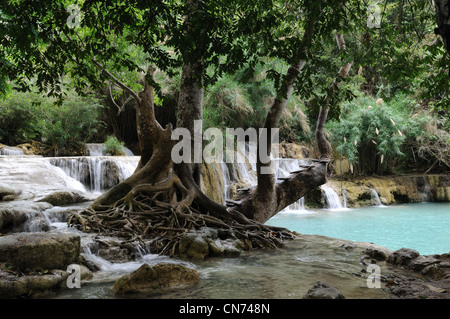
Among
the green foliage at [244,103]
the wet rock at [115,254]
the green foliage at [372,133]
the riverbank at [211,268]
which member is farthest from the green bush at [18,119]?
the green foliage at [372,133]

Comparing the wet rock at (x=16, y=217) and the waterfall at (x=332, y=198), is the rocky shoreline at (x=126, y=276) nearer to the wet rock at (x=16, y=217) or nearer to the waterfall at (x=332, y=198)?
the wet rock at (x=16, y=217)

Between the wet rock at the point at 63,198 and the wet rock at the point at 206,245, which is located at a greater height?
the wet rock at the point at 63,198

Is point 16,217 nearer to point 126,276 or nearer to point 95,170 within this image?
point 126,276

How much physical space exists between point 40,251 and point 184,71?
485cm

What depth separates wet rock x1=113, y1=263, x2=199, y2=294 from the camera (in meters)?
3.95

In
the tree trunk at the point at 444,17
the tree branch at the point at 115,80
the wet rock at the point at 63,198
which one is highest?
the tree branch at the point at 115,80

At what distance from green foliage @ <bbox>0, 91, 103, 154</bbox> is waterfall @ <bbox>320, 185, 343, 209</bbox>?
12.9 metres

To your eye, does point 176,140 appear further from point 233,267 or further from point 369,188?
point 369,188

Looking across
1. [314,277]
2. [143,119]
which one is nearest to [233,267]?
[314,277]

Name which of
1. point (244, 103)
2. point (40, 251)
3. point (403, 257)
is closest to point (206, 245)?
point (40, 251)

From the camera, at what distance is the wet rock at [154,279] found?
155 inches

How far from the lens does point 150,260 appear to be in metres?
5.43

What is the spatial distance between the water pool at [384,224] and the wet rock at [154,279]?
300 inches

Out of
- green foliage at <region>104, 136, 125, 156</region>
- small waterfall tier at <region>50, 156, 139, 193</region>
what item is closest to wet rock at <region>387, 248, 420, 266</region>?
small waterfall tier at <region>50, 156, 139, 193</region>
